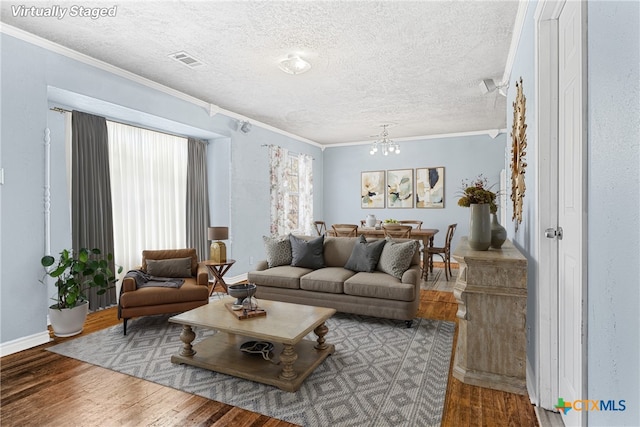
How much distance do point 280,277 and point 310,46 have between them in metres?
2.52

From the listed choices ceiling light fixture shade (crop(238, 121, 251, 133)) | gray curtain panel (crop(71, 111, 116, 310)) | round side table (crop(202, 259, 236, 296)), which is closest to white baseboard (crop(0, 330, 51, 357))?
gray curtain panel (crop(71, 111, 116, 310))

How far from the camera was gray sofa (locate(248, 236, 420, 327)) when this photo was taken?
11.4ft

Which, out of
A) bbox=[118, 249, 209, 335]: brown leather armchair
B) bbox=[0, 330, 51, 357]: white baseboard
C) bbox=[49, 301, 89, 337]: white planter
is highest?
bbox=[118, 249, 209, 335]: brown leather armchair

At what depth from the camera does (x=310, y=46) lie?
3193 millimetres

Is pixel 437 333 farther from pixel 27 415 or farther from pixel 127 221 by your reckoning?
pixel 127 221

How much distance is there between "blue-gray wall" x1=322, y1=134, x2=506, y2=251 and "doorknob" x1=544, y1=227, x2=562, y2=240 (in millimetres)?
5262

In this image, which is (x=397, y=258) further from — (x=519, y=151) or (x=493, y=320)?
(x=519, y=151)

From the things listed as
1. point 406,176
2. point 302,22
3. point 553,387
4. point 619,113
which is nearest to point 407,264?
point 553,387

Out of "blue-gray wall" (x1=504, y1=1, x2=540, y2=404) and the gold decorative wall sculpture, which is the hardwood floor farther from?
the gold decorative wall sculpture

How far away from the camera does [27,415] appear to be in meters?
2.09
